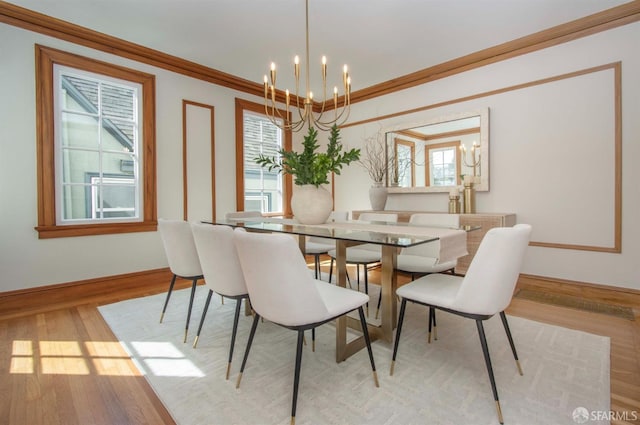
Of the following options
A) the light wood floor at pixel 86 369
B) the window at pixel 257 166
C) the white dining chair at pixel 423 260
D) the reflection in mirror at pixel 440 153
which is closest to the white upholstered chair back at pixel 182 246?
the light wood floor at pixel 86 369

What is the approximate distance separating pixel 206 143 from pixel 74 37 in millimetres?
1613

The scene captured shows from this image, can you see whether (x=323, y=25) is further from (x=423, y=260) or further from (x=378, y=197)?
(x=423, y=260)

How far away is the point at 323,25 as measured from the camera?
294 centimetres

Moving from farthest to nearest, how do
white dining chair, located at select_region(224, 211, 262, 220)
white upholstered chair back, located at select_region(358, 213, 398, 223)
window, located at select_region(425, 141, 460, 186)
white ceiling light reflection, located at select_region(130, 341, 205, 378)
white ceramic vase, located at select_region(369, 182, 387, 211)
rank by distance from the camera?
white ceramic vase, located at select_region(369, 182, 387, 211) < window, located at select_region(425, 141, 460, 186) < white dining chair, located at select_region(224, 211, 262, 220) < white upholstered chair back, located at select_region(358, 213, 398, 223) < white ceiling light reflection, located at select_region(130, 341, 205, 378)

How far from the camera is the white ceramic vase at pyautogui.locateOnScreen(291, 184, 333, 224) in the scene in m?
2.36

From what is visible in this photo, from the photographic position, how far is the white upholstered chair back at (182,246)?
2160mm

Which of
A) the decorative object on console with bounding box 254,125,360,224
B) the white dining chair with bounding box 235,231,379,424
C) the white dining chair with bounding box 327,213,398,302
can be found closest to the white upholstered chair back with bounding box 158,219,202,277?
the decorative object on console with bounding box 254,125,360,224

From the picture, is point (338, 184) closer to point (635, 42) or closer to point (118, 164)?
point (118, 164)

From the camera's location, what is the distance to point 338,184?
5.32 meters

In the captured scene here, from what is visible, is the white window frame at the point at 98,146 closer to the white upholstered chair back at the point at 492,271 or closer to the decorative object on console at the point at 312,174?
the decorative object on console at the point at 312,174

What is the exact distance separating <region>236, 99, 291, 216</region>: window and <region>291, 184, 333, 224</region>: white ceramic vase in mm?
2252

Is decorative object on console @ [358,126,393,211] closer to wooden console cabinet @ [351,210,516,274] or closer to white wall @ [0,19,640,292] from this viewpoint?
white wall @ [0,19,640,292]

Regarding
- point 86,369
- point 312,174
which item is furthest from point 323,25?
point 86,369

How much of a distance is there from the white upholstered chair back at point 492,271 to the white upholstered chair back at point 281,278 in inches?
26.8
